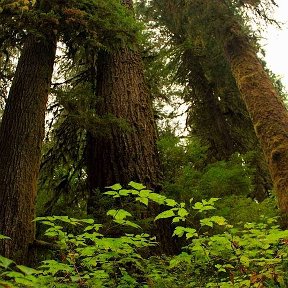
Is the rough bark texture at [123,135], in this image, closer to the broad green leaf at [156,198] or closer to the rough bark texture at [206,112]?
the broad green leaf at [156,198]

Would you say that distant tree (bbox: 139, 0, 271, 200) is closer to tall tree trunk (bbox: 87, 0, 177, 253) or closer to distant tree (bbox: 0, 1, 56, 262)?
tall tree trunk (bbox: 87, 0, 177, 253)

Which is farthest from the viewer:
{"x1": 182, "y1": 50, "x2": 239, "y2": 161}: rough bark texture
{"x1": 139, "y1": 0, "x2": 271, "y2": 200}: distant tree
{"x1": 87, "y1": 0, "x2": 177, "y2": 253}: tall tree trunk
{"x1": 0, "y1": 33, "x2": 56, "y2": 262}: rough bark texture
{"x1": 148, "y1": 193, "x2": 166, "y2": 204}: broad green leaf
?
{"x1": 182, "y1": 50, "x2": 239, "y2": 161}: rough bark texture

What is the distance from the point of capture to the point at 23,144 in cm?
466

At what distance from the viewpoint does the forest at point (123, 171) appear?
3111 millimetres

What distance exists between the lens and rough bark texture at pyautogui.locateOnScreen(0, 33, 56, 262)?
4.26m

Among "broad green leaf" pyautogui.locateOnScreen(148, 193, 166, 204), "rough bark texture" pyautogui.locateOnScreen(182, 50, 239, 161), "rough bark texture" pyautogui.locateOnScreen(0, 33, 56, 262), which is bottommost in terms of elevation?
"broad green leaf" pyautogui.locateOnScreen(148, 193, 166, 204)

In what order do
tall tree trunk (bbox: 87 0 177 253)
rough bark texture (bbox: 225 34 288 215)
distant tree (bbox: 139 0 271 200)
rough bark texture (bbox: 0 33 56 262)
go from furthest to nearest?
1. distant tree (bbox: 139 0 271 200)
2. rough bark texture (bbox: 225 34 288 215)
3. tall tree trunk (bbox: 87 0 177 253)
4. rough bark texture (bbox: 0 33 56 262)

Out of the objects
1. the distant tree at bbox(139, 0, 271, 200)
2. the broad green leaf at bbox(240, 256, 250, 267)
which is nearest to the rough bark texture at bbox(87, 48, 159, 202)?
the broad green leaf at bbox(240, 256, 250, 267)

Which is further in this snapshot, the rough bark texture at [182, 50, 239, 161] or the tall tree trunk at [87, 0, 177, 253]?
the rough bark texture at [182, 50, 239, 161]

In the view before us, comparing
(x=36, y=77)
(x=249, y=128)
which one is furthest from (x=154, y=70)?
(x=249, y=128)

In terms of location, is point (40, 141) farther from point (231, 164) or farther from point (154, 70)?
point (154, 70)

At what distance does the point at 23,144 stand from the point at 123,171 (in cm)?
181

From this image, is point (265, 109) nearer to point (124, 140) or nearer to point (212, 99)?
point (124, 140)

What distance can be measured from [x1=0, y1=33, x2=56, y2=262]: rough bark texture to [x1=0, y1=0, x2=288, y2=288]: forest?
0.05 feet
